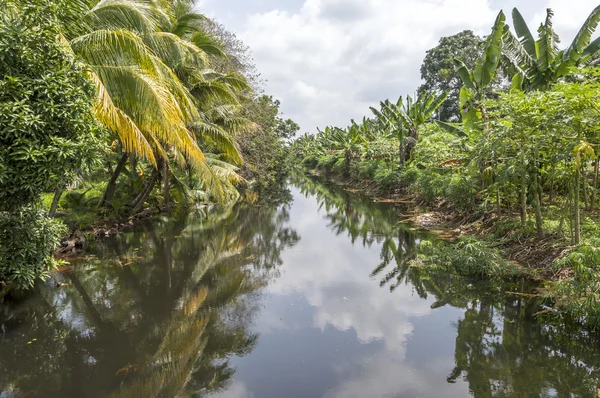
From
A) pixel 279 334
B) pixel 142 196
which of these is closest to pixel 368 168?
pixel 142 196

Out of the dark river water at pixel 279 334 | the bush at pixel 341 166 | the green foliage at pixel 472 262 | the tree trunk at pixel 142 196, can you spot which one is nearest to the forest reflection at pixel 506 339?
the dark river water at pixel 279 334

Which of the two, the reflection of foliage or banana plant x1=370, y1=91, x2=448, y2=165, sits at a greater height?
banana plant x1=370, y1=91, x2=448, y2=165

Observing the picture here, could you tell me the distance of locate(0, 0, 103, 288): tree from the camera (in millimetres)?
4422

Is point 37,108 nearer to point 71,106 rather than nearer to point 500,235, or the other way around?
point 71,106

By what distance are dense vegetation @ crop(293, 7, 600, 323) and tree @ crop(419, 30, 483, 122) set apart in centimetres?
1639

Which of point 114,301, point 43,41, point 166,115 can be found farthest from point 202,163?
point 43,41

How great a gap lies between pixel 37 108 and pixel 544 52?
36.7 feet

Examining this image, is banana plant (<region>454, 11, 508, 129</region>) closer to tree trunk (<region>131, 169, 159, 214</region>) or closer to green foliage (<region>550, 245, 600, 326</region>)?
green foliage (<region>550, 245, 600, 326</region>)

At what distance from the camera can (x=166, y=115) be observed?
6.75 m

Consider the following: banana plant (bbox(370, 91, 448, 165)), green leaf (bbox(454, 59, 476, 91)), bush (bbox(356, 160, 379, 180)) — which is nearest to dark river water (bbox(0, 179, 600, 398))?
green leaf (bbox(454, 59, 476, 91))

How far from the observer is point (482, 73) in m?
10.9

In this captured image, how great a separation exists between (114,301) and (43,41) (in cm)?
402

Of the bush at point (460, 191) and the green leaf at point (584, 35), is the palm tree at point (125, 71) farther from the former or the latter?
the green leaf at point (584, 35)

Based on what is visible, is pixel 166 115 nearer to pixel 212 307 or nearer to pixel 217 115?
pixel 212 307
